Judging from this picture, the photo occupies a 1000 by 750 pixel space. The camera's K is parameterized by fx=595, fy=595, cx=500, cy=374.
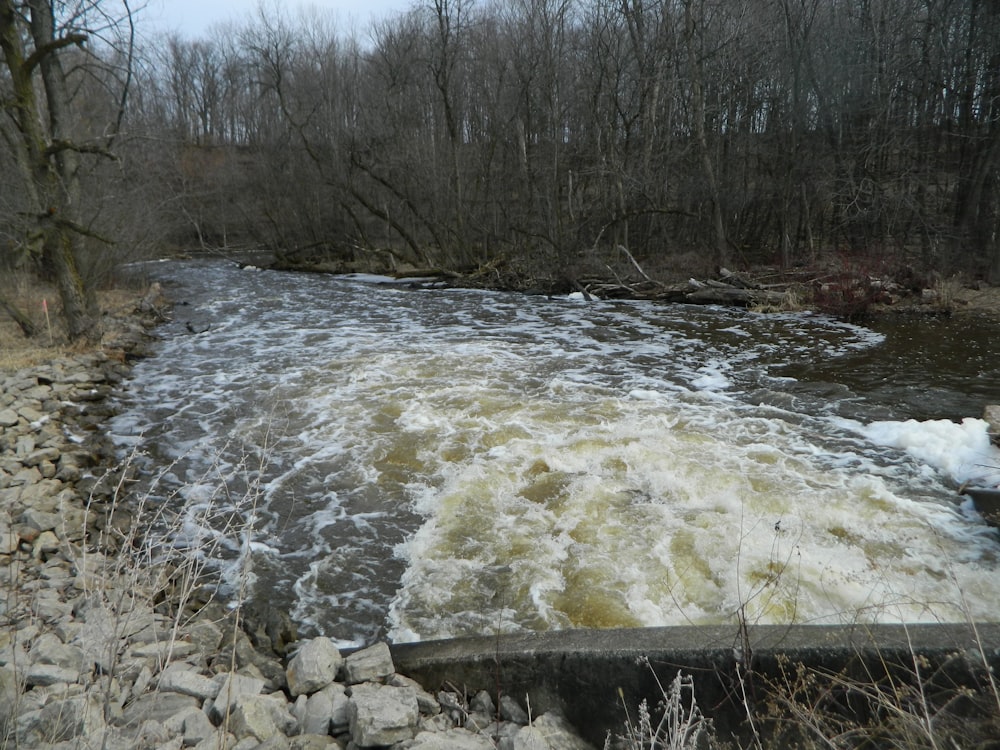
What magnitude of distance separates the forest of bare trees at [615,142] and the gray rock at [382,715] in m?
10.0

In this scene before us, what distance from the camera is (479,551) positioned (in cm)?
494

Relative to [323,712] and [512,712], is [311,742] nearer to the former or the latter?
[323,712]

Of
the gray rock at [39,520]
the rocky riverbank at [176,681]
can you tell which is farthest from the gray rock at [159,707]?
the gray rock at [39,520]

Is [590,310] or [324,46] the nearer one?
[590,310]

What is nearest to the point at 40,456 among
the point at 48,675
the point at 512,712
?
the point at 48,675

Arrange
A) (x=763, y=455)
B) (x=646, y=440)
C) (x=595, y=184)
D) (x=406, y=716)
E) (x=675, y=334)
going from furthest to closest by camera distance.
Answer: (x=595, y=184) → (x=675, y=334) → (x=646, y=440) → (x=763, y=455) → (x=406, y=716)

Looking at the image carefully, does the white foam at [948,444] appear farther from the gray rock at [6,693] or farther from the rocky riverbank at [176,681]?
the gray rock at [6,693]

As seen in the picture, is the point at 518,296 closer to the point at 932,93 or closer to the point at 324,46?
the point at 932,93

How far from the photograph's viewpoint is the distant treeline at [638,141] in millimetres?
16328

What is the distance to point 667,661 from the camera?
10.4 ft

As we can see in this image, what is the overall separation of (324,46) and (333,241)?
1721 centimetres

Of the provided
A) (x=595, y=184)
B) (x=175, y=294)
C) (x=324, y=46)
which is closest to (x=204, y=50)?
(x=324, y=46)

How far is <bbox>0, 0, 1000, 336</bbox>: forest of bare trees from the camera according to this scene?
1572 centimetres

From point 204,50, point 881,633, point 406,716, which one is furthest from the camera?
point 204,50
